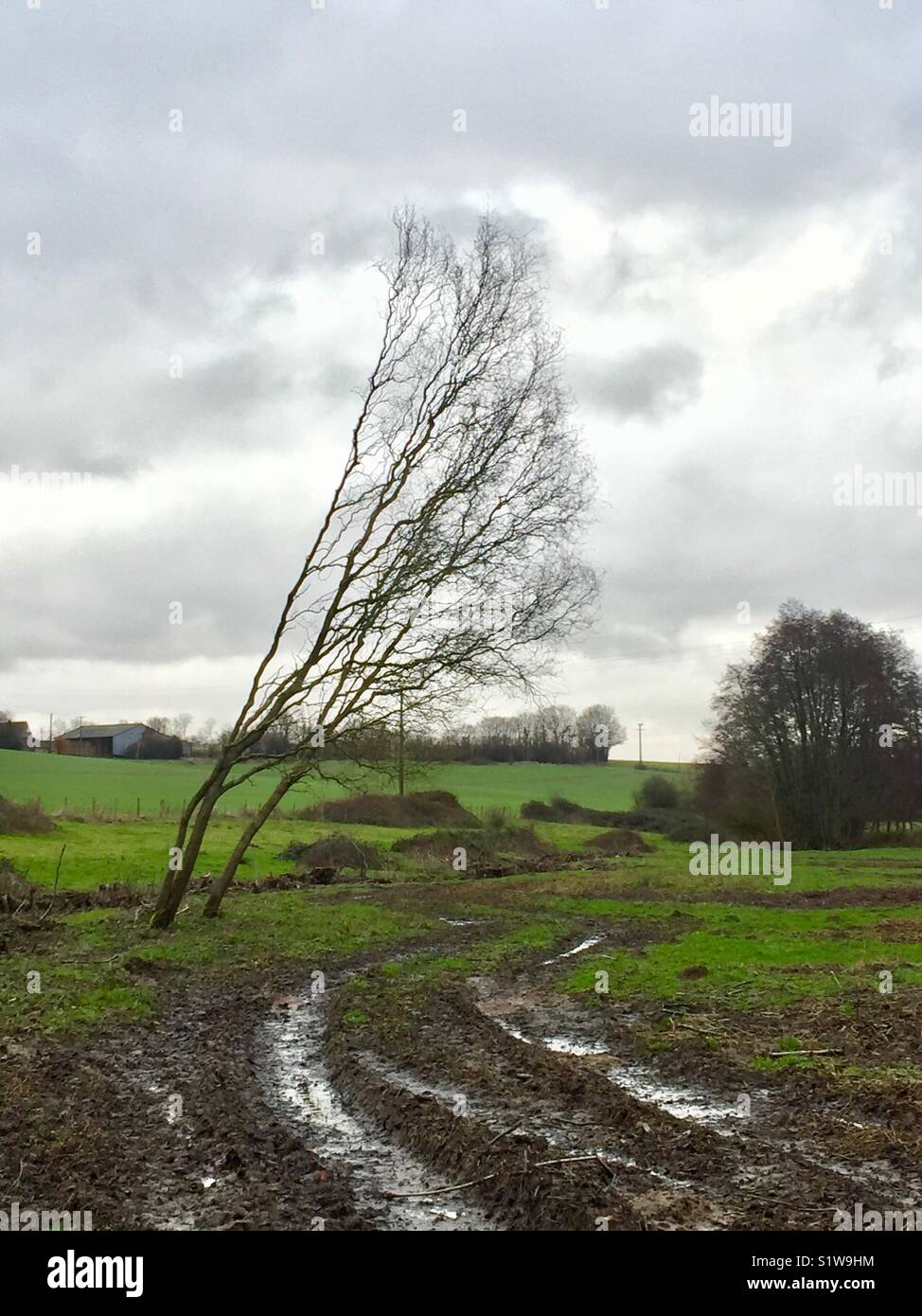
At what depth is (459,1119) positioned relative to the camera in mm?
8688

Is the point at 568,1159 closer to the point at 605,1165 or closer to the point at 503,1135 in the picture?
the point at 605,1165

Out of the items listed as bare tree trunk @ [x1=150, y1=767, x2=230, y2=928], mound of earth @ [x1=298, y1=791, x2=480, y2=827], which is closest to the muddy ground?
bare tree trunk @ [x1=150, y1=767, x2=230, y2=928]

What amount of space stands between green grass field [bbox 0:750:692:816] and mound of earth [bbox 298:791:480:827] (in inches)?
54.3

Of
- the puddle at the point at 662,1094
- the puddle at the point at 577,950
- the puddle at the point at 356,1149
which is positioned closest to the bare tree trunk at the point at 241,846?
the puddle at the point at 577,950

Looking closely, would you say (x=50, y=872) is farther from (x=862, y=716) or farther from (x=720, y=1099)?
(x=862, y=716)

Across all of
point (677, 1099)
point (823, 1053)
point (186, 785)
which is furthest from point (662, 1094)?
point (186, 785)

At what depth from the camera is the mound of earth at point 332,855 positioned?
41094 millimetres

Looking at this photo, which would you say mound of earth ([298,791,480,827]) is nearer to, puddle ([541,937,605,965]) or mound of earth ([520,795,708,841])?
mound of earth ([520,795,708,841])

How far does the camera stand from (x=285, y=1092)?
10359 millimetres

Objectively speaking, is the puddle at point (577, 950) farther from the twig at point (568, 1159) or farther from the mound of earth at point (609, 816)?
the mound of earth at point (609, 816)

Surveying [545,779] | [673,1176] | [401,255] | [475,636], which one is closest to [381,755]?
[475,636]

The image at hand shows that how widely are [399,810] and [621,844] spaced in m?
13.3

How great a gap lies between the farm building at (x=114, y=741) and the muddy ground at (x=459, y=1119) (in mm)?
102190

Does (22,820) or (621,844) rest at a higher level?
(22,820)
